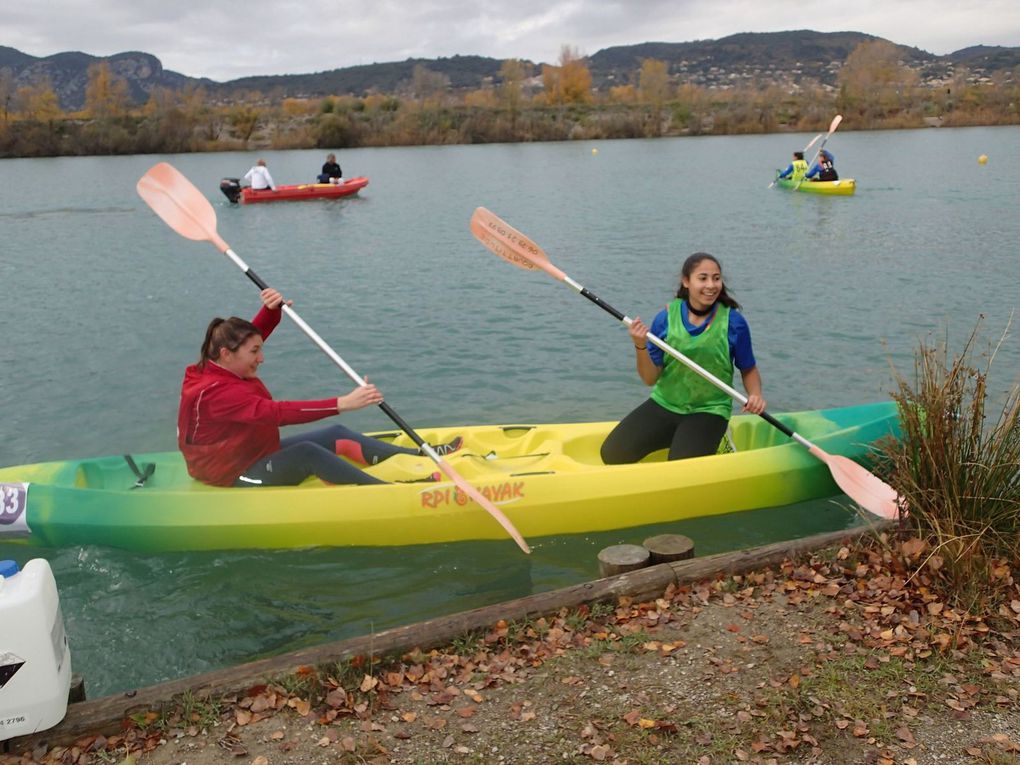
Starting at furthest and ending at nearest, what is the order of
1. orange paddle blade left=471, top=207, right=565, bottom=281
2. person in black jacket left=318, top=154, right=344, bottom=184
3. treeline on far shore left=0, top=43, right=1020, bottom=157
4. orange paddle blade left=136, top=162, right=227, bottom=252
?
treeline on far shore left=0, top=43, right=1020, bottom=157
person in black jacket left=318, top=154, right=344, bottom=184
orange paddle blade left=471, top=207, right=565, bottom=281
orange paddle blade left=136, top=162, right=227, bottom=252

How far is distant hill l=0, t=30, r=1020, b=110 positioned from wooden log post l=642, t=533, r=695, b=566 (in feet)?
472

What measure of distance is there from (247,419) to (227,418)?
0.11 meters

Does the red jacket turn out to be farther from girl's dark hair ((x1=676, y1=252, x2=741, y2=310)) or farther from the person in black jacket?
the person in black jacket

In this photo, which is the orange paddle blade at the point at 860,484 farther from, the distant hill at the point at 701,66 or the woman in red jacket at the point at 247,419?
the distant hill at the point at 701,66

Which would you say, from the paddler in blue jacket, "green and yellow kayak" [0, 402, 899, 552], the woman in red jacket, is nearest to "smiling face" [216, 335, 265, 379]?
the woman in red jacket

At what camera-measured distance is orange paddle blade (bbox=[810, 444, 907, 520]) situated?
471 cm

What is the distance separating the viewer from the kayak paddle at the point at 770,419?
482 centimetres

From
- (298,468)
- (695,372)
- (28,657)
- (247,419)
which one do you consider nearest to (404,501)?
(298,468)

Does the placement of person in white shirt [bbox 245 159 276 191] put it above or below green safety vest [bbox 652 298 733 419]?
above

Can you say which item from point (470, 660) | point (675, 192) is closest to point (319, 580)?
point (470, 660)

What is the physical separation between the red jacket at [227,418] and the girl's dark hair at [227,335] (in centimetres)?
9

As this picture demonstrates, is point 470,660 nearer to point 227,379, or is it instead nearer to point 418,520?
point 418,520

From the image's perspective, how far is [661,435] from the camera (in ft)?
18.8

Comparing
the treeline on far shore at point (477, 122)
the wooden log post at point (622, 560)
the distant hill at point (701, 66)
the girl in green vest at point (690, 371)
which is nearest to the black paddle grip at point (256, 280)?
the girl in green vest at point (690, 371)
